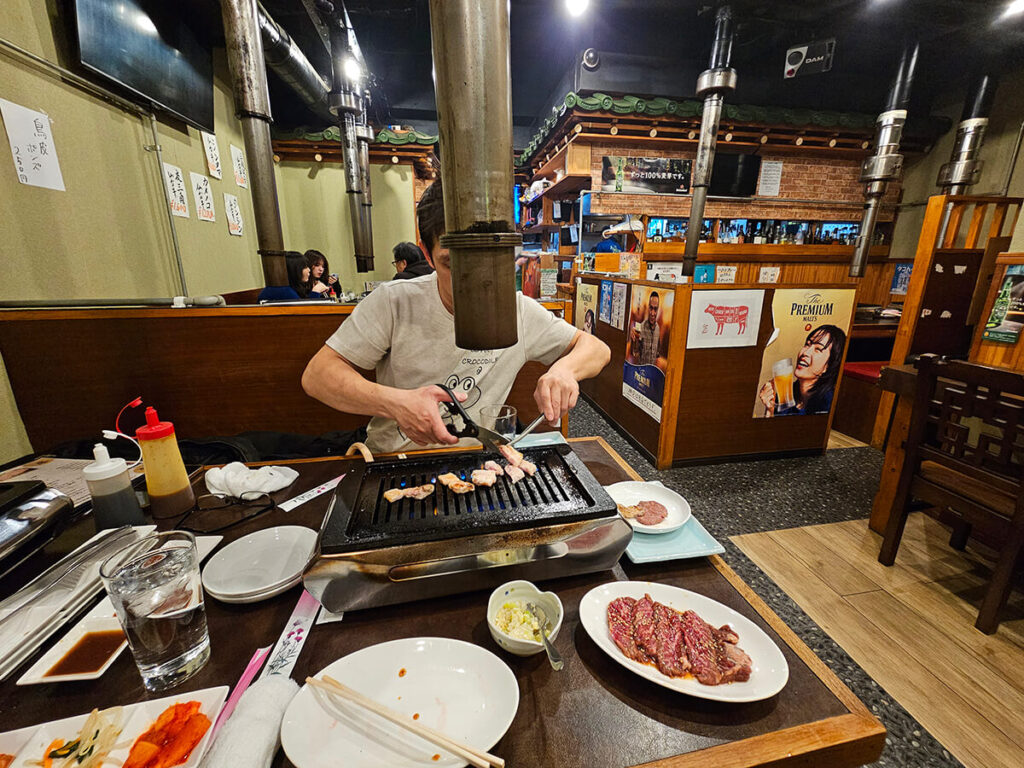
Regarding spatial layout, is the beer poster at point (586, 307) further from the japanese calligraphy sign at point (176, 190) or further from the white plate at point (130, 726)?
the white plate at point (130, 726)

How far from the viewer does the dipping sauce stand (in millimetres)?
696

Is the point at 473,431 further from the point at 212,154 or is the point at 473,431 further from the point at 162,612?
the point at 212,154

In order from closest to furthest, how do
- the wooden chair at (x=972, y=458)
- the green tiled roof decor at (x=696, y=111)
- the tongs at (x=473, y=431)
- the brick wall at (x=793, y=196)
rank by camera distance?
the tongs at (x=473, y=431), the wooden chair at (x=972, y=458), the green tiled roof decor at (x=696, y=111), the brick wall at (x=793, y=196)

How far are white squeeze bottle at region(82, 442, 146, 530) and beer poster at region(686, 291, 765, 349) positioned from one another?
124 inches

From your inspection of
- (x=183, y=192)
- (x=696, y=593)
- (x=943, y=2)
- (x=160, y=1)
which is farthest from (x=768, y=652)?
(x=943, y=2)

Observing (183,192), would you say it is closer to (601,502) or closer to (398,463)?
(398,463)

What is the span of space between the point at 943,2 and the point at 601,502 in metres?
7.34

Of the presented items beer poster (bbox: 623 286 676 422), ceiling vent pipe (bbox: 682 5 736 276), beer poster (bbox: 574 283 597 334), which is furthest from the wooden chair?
ceiling vent pipe (bbox: 682 5 736 276)

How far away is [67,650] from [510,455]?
0.91m

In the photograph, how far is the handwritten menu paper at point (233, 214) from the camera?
177 inches

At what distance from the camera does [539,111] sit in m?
9.66

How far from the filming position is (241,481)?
4.02 feet

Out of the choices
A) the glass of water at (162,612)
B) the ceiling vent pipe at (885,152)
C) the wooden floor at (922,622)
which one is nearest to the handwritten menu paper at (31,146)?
the glass of water at (162,612)

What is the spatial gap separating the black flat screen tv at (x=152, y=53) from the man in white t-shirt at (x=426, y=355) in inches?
103
